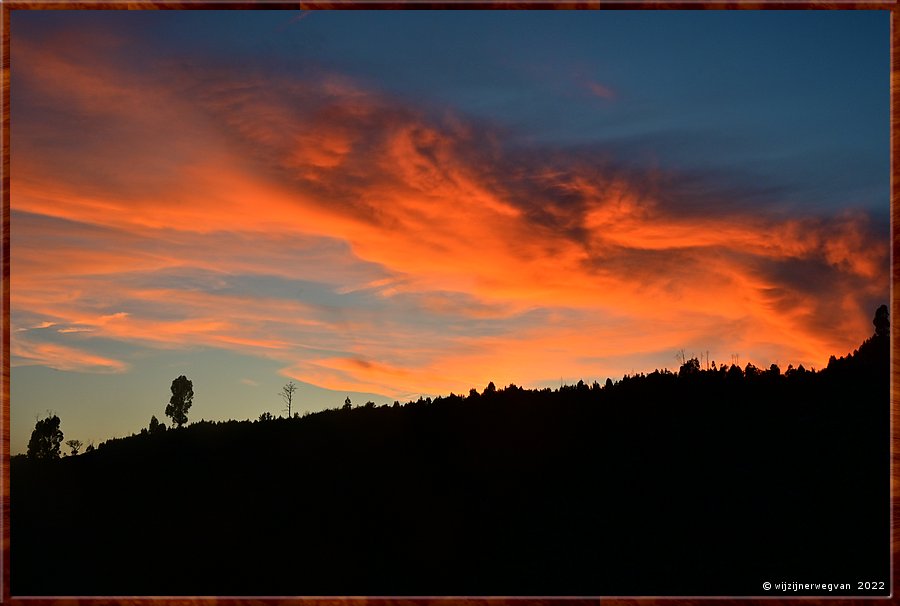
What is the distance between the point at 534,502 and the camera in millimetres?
23250

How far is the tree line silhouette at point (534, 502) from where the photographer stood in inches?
697

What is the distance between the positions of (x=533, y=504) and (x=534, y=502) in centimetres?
14

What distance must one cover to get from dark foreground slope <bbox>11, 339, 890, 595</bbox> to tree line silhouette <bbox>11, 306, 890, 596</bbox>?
0.25ft

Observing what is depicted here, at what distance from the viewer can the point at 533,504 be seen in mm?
23125

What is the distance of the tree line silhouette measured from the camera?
17.7 m

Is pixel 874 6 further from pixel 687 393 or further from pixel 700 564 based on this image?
pixel 687 393

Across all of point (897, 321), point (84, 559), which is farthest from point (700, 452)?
point (84, 559)

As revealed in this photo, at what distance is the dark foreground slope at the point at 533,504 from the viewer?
17.7m

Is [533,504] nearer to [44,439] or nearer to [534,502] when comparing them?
[534,502]

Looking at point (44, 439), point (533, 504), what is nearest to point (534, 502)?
point (533, 504)

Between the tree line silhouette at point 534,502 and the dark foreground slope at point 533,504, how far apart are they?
0.25 feet

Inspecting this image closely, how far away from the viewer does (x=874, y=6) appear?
448 inches

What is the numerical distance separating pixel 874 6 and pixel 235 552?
19740mm

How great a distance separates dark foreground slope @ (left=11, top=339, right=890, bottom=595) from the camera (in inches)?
697
